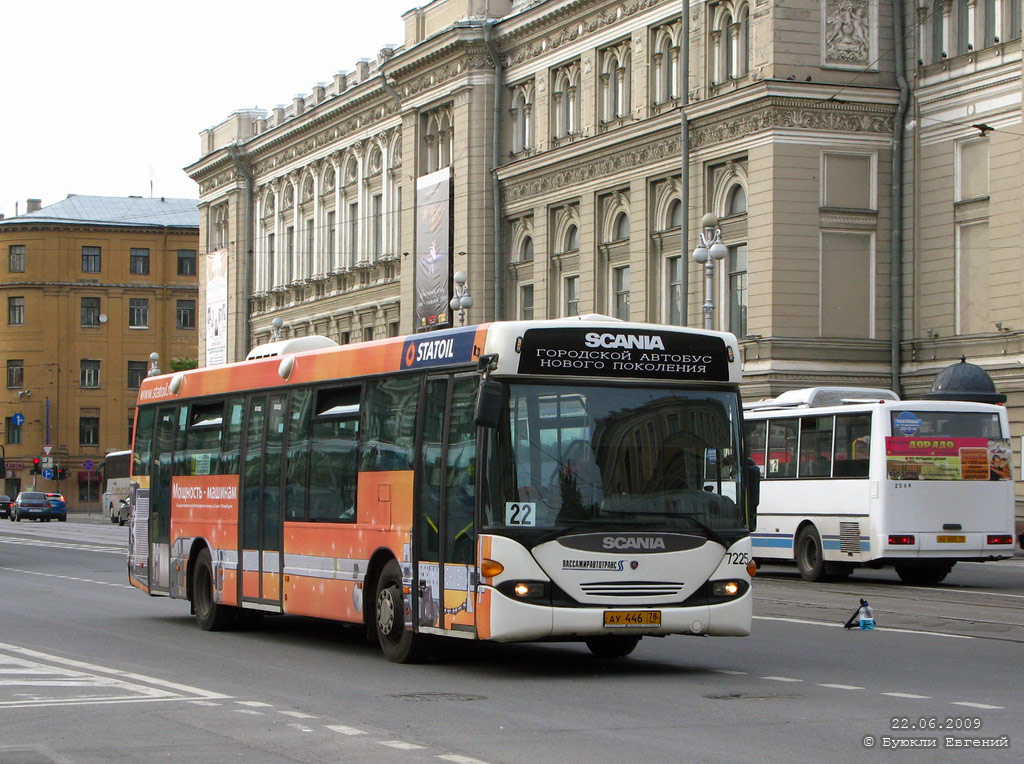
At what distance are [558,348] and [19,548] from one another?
111 ft

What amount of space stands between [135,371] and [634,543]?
97785mm

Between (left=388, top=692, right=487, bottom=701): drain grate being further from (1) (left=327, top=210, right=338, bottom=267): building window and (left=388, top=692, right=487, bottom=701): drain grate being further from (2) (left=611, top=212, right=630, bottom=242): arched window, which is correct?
(1) (left=327, top=210, right=338, bottom=267): building window

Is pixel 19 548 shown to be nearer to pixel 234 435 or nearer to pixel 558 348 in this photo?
pixel 234 435

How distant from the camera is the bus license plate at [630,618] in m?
13.7

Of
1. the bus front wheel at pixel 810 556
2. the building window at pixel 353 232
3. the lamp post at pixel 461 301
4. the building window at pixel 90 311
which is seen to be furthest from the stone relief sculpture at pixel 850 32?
the building window at pixel 90 311

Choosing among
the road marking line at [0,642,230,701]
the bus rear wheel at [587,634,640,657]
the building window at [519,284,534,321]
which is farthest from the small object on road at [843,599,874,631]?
the building window at [519,284,534,321]

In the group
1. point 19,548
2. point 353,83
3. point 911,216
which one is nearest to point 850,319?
point 911,216

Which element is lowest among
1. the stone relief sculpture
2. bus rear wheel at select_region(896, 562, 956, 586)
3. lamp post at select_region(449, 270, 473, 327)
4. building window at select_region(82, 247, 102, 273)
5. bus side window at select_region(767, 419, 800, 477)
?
bus rear wheel at select_region(896, 562, 956, 586)

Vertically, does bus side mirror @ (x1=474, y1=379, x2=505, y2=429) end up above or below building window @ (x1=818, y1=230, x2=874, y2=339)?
below

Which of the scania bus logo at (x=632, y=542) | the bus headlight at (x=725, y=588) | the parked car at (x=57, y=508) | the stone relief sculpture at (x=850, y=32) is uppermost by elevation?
the stone relief sculpture at (x=850, y=32)

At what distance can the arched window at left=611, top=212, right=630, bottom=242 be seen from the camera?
51938 millimetres

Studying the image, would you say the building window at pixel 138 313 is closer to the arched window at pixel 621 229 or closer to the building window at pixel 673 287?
the arched window at pixel 621 229

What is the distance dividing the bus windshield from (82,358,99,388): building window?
96088 mm

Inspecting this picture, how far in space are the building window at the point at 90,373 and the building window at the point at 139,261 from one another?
607cm
